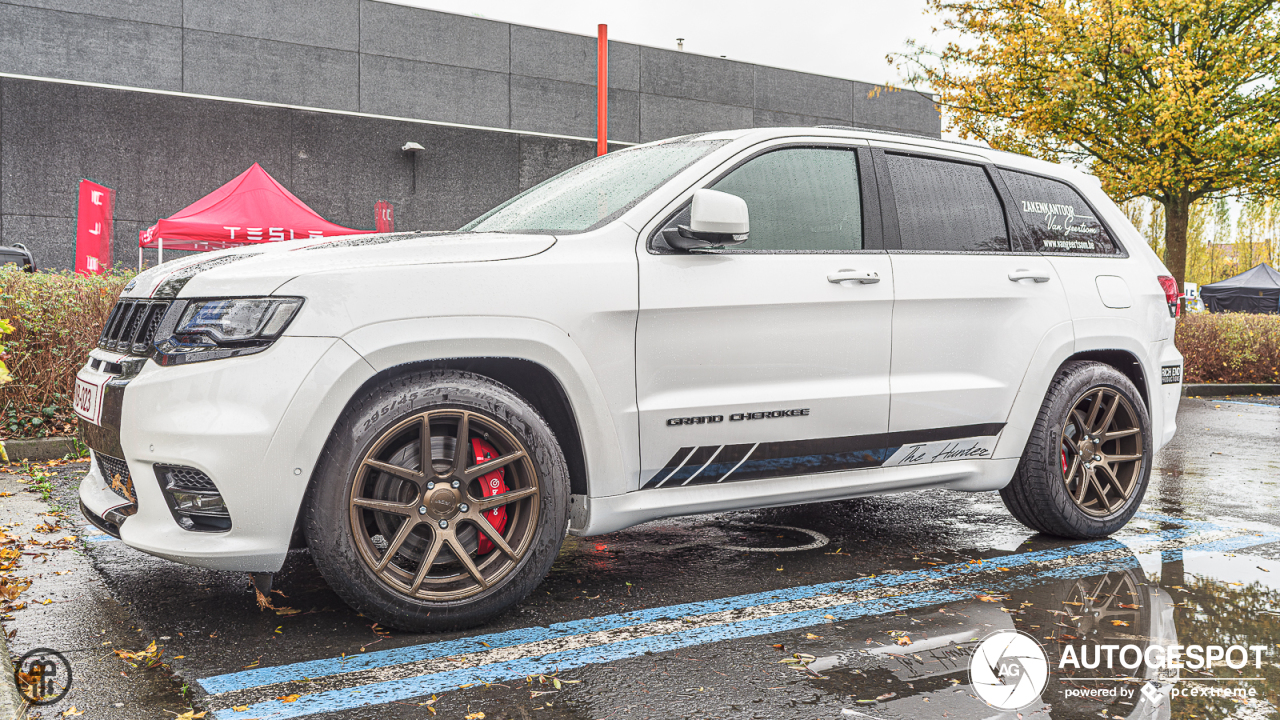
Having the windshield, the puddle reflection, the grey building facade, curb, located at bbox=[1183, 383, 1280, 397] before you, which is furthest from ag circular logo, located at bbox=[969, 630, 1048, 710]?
the grey building facade

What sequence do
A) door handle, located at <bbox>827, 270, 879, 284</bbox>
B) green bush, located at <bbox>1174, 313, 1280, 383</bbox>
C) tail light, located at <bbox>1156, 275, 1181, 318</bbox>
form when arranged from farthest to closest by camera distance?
green bush, located at <bbox>1174, 313, 1280, 383</bbox> → tail light, located at <bbox>1156, 275, 1181, 318</bbox> → door handle, located at <bbox>827, 270, 879, 284</bbox>

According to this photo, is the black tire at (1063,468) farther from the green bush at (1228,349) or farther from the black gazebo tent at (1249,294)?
the black gazebo tent at (1249,294)

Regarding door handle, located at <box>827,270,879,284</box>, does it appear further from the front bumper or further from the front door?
the front bumper

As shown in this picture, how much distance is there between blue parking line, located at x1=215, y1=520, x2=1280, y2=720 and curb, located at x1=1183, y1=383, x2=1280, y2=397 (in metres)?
11.6

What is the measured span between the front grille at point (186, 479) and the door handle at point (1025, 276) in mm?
3482

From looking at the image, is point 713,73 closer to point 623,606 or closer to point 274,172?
point 274,172

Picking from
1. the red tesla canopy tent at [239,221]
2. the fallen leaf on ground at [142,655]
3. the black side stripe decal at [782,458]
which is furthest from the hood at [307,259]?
the red tesla canopy tent at [239,221]

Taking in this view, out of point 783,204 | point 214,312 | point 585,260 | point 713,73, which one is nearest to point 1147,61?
point 713,73

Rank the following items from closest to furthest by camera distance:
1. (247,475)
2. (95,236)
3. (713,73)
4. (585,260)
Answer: (247,475), (585,260), (95,236), (713,73)

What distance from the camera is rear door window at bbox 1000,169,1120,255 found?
16.0ft

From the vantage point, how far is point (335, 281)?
3180 millimetres

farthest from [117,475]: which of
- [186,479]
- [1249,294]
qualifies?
[1249,294]

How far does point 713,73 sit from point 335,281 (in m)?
22.6

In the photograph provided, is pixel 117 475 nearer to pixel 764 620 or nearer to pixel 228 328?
pixel 228 328
